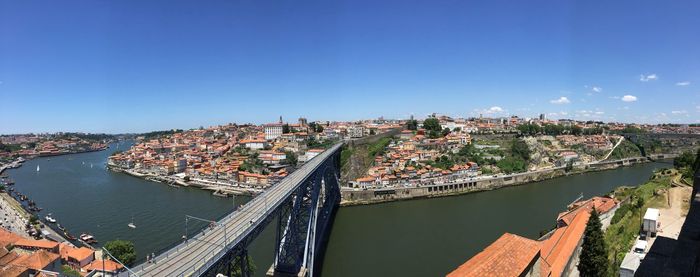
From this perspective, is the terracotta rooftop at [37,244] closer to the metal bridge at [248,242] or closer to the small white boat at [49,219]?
the small white boat at [49,219]

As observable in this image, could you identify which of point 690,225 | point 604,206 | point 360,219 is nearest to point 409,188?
point 360,219

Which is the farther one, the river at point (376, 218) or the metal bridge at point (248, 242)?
the river at point (376, 218)

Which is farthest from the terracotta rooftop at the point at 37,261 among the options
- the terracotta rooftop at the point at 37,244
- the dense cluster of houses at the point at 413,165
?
the dense cluster of houses at the point at 413,165

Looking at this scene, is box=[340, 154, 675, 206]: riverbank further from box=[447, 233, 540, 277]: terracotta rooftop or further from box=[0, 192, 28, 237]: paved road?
box=[0, 192, 28, 237]: paved road

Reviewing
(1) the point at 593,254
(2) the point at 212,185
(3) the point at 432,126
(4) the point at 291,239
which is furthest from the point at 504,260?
(3) the point at 432,126

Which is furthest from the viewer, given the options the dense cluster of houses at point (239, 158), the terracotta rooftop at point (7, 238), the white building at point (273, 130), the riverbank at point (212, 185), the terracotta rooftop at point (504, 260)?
the white building at point (273, 130)

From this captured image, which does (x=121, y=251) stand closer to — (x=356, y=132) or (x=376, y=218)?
(x=376, y=218)
